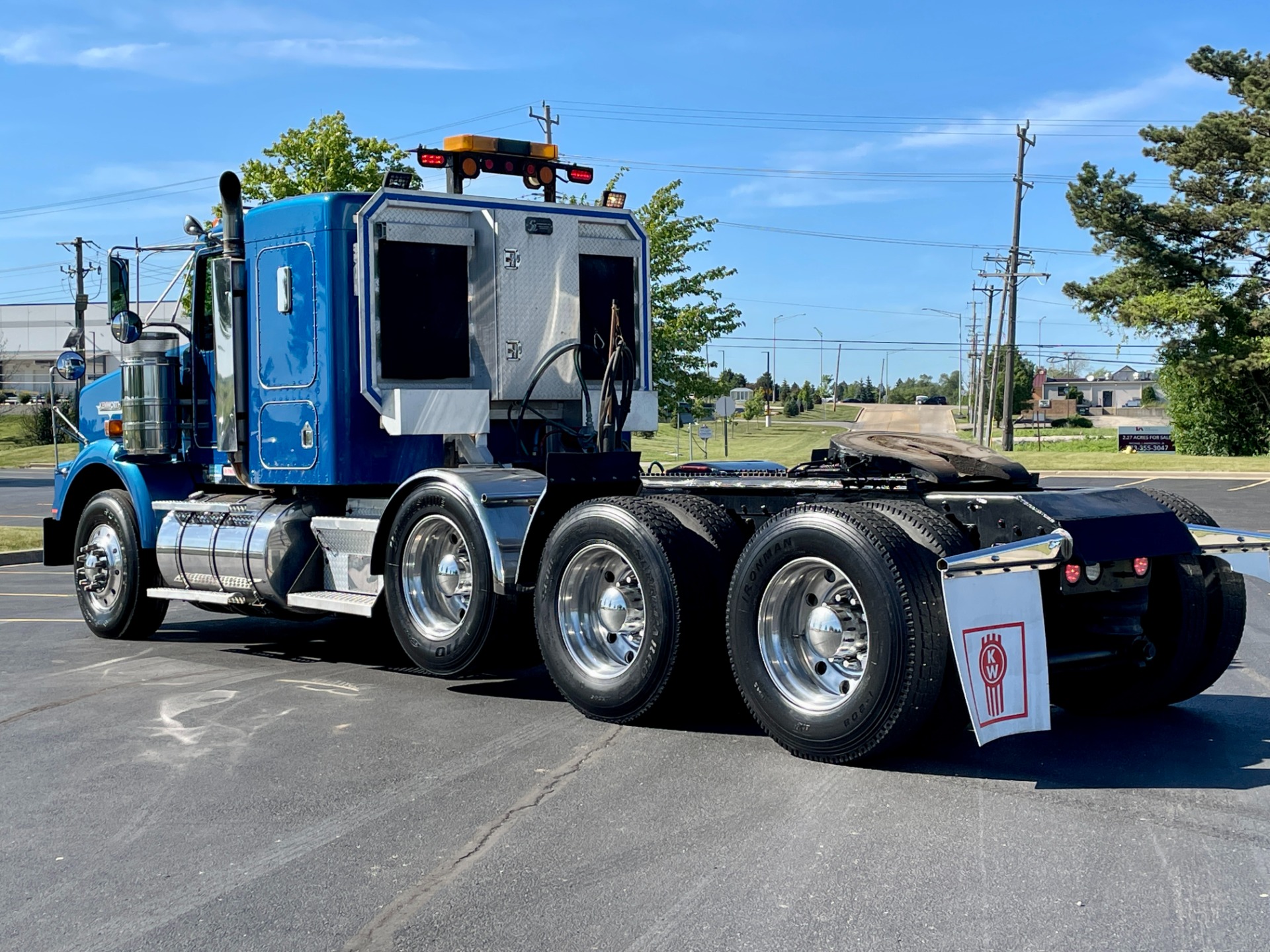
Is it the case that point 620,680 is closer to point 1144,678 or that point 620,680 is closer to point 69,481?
point 1144,678

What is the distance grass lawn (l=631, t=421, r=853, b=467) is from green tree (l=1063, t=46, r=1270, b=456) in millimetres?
12543

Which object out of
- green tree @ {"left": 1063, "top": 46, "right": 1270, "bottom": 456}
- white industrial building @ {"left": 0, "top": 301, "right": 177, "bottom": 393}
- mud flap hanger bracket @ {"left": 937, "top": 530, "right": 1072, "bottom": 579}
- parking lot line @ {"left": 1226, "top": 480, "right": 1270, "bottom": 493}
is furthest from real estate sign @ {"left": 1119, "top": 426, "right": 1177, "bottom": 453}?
mud flap hanger bracket @ {"left": 937, "top": 530, "right": 1072, "bottom": 579}

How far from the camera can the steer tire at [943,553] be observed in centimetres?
570

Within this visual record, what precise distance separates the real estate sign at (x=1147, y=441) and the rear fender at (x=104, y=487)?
50.5m

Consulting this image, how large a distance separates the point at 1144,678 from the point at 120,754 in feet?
17.0

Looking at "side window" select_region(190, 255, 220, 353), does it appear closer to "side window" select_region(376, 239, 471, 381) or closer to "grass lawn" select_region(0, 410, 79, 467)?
"side window" select_region(376, 239, 471, 381)

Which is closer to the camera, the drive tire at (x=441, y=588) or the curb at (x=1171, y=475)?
the drive tire at (x=441, y=588)

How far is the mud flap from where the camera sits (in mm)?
5441

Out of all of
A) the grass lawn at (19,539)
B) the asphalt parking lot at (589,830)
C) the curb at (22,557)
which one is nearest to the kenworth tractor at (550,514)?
the asphalt parking lot at (589,830)

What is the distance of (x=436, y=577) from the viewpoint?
8.30 meters

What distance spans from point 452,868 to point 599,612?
8.52 ft

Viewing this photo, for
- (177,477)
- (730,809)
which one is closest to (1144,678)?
(730,809)

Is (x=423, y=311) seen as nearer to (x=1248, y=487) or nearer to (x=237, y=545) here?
(x=237, y=545)

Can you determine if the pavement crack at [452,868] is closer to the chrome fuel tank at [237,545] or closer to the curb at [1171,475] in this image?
the chrome fuel tank at [237,545]
